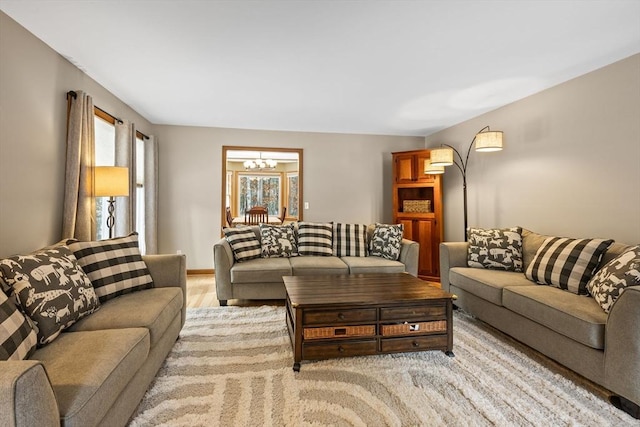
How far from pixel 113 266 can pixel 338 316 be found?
1674 mm

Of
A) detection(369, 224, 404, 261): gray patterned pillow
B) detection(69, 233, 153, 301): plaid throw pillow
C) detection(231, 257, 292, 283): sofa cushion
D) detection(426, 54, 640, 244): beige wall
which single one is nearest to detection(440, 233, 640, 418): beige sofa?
detection(426, 54, 640, 244): beige wall

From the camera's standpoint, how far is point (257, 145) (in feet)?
16.7

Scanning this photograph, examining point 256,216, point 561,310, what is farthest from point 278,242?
point 256,216

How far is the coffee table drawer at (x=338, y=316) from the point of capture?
2.17 metres

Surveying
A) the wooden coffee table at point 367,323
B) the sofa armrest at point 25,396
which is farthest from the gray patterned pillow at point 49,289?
the wooden coffee table at point 367,323

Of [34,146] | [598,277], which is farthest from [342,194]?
[34,146]

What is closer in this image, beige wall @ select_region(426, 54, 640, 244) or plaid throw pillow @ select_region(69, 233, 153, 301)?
plaid throw pillow @ select_region(69, 233, 153, 301)

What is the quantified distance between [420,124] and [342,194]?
171 centimetres

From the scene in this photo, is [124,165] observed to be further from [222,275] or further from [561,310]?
[561,310]

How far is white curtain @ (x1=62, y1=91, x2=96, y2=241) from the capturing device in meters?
2.63

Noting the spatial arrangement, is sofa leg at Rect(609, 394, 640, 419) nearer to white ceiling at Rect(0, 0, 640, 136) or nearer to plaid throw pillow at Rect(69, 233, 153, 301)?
white ceiling at Rect(0, 0, 640, 136)

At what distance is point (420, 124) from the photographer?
15.8ft

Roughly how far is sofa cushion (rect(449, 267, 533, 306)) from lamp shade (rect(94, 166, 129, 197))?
3.37 metres

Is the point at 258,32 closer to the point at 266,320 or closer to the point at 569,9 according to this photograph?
the point at 569,9
